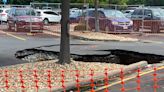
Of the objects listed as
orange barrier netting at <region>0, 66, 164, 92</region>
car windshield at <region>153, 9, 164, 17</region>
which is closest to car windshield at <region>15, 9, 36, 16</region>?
car windshield at <region>153, 9, 164, 17</region>

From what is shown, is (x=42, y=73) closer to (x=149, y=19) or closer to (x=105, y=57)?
(x=105, y=57)

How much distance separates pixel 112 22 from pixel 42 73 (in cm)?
1823

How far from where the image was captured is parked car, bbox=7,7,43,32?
2952cm

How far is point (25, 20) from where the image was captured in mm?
29797

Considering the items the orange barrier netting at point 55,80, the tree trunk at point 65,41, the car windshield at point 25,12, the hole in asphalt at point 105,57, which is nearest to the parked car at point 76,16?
the car windshield at point 25,12

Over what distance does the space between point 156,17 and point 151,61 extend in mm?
16130

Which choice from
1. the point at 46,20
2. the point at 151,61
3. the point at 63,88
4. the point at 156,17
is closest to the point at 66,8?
the point at 63,88

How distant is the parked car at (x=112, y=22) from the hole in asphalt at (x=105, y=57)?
1201 centimetres

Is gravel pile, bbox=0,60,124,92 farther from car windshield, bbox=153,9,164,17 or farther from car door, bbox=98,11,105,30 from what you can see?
car windshield, bbox=153,9,164,17

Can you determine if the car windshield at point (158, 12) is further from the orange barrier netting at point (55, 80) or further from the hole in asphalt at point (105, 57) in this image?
the orange barrier netting at point (55, 80)

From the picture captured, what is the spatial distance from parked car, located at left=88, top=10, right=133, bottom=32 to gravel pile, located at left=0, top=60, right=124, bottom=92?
16.4 m

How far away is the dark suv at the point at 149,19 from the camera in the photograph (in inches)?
1187

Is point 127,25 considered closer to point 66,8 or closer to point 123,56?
point 123,56

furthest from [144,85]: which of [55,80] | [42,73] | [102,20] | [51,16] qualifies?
[51,16]
